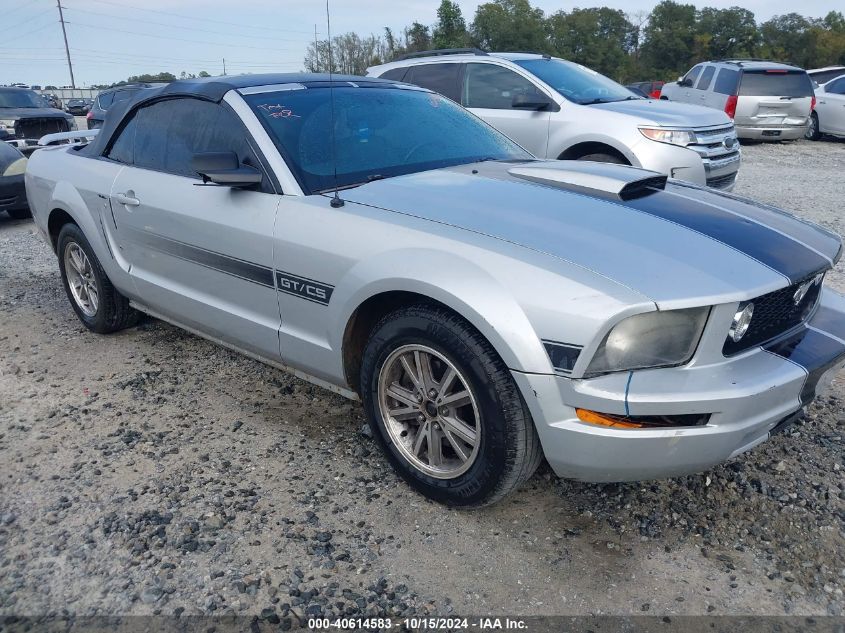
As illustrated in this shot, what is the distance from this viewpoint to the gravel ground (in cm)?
232

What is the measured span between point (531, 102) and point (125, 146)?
4.11m

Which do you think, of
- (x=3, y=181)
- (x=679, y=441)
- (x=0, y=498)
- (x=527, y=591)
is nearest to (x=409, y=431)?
(x=527, y=591)

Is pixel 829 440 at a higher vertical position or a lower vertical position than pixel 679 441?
lower

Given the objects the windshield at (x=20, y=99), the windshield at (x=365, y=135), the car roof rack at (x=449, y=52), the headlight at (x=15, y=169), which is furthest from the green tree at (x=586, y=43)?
the windshield at (x=365, y=135)

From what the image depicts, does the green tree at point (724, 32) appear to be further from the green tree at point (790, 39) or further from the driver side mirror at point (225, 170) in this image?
the driver side mirror at point (225, 170)

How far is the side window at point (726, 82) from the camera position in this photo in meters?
14.1

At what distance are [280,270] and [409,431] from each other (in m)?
0.89

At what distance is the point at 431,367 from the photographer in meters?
2.73

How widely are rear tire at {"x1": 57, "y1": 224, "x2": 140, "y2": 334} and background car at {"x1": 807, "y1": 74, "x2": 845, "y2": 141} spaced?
1570cm

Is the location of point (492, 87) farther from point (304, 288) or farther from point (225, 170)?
point (304, 288)

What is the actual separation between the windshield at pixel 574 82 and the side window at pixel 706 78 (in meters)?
8.50

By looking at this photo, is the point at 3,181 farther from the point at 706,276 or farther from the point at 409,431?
the point at 706,276

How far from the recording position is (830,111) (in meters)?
15.4

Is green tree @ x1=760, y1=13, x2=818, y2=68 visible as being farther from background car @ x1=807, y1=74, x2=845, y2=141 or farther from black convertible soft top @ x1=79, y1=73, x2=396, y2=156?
black convertible soft top @ x1=79, y1=73, x2=396, y2=156
